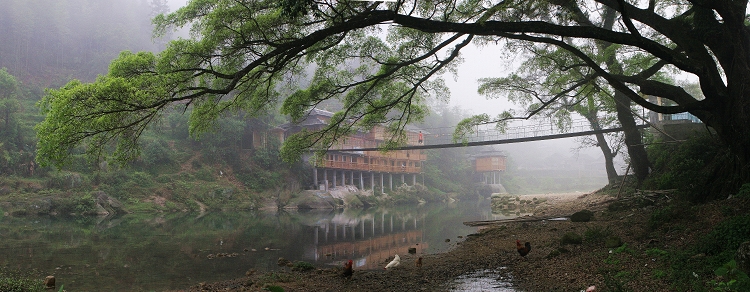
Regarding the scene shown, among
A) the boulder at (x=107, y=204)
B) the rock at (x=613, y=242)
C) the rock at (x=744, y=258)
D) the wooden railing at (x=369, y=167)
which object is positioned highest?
the wooden railing at (x=369, y=167)

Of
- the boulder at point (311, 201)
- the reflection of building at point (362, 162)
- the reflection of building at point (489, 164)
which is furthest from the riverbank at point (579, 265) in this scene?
the reflection of building at point (489, 164)

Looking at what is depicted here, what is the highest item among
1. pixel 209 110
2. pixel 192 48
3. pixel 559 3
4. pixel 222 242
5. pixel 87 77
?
pixel 87 77

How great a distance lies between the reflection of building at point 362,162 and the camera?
1208 inches

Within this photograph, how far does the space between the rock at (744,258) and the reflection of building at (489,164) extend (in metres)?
42.9

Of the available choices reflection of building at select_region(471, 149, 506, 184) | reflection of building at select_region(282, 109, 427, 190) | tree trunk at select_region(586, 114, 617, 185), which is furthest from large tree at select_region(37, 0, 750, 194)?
reflection of building at select_region(471, 149, 506, 184)

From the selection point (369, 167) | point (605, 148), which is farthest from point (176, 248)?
point (369, 167)

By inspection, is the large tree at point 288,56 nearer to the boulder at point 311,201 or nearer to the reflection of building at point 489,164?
the boulder at point 311,201

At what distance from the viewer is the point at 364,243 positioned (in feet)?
36.2

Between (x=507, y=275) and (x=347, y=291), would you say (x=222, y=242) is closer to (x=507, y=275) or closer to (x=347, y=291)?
(x=347, y=291)

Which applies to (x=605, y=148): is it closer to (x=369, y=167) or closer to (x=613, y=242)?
(x=613, y=242)

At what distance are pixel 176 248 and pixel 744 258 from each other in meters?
9.81

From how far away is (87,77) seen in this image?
39438mm

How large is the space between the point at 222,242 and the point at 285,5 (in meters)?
7.42

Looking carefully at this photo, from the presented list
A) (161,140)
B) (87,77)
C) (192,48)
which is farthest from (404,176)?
(192,48)
